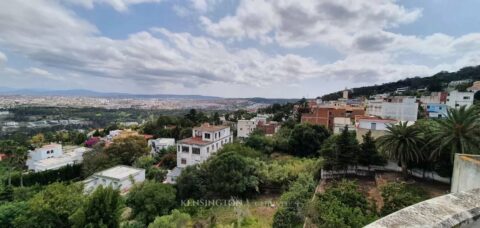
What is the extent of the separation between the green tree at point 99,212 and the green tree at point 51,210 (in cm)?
282

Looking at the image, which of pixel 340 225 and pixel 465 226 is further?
pixel 340 225

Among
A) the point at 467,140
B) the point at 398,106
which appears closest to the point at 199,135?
the point at 467,140

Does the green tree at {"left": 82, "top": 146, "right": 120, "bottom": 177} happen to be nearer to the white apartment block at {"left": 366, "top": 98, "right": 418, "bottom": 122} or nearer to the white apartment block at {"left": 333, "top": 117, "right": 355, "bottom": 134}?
the white apartment block at {"left": 333, "top": 117, "right": 355, "bottom": 134}

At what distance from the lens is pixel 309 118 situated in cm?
4194

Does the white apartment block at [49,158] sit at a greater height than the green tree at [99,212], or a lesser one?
lesser

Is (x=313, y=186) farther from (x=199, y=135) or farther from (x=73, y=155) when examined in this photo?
(x=73, y=155)

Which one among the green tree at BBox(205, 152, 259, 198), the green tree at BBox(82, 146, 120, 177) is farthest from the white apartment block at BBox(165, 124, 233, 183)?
the green tree at BBox(82, 146, 120, 177)

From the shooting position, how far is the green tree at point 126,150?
32.0 m

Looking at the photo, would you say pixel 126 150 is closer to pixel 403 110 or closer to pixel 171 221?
pixel 171 221

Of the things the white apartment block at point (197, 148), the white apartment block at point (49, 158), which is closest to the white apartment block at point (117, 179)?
the white apartment block at point (197, 148)

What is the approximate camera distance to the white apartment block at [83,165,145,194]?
2417 cm

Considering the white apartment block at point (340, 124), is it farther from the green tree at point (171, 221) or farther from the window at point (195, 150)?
the green tree at point (171, 221)

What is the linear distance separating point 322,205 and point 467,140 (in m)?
10.1

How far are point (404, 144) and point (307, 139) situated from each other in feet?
41.6
